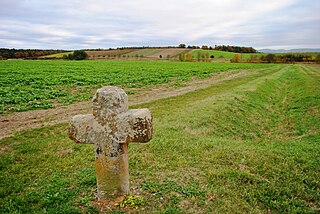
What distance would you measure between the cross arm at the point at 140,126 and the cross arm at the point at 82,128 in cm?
76

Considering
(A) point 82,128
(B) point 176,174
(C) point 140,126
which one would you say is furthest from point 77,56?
(C) point 140,126

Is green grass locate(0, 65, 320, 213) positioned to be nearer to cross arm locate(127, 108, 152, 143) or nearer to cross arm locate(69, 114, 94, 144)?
cross arm locate(69, 114, 94, 144)

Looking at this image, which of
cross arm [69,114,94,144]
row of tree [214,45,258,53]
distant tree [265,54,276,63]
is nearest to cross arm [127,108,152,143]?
cross arm [69,114,94,144]

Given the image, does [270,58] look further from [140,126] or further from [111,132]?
[111,132]

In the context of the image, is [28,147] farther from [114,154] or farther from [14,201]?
[114,154]

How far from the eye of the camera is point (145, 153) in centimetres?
708

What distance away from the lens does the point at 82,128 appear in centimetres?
437

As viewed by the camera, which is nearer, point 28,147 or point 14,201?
point 14,201

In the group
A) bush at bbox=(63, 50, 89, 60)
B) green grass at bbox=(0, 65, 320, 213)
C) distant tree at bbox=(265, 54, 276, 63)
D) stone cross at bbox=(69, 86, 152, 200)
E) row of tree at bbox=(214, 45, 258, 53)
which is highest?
row of tree at bbox=(214, 45, 258, 53)

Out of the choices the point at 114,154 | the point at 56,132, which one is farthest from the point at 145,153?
the point at 56,132

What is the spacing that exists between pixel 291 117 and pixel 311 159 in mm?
9023

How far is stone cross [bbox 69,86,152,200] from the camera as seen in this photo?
409 cm

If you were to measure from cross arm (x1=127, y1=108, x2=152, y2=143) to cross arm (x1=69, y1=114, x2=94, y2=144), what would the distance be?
76cm

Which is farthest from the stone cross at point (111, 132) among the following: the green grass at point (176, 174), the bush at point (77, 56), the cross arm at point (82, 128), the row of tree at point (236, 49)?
the row of tree at point (236, 49)
